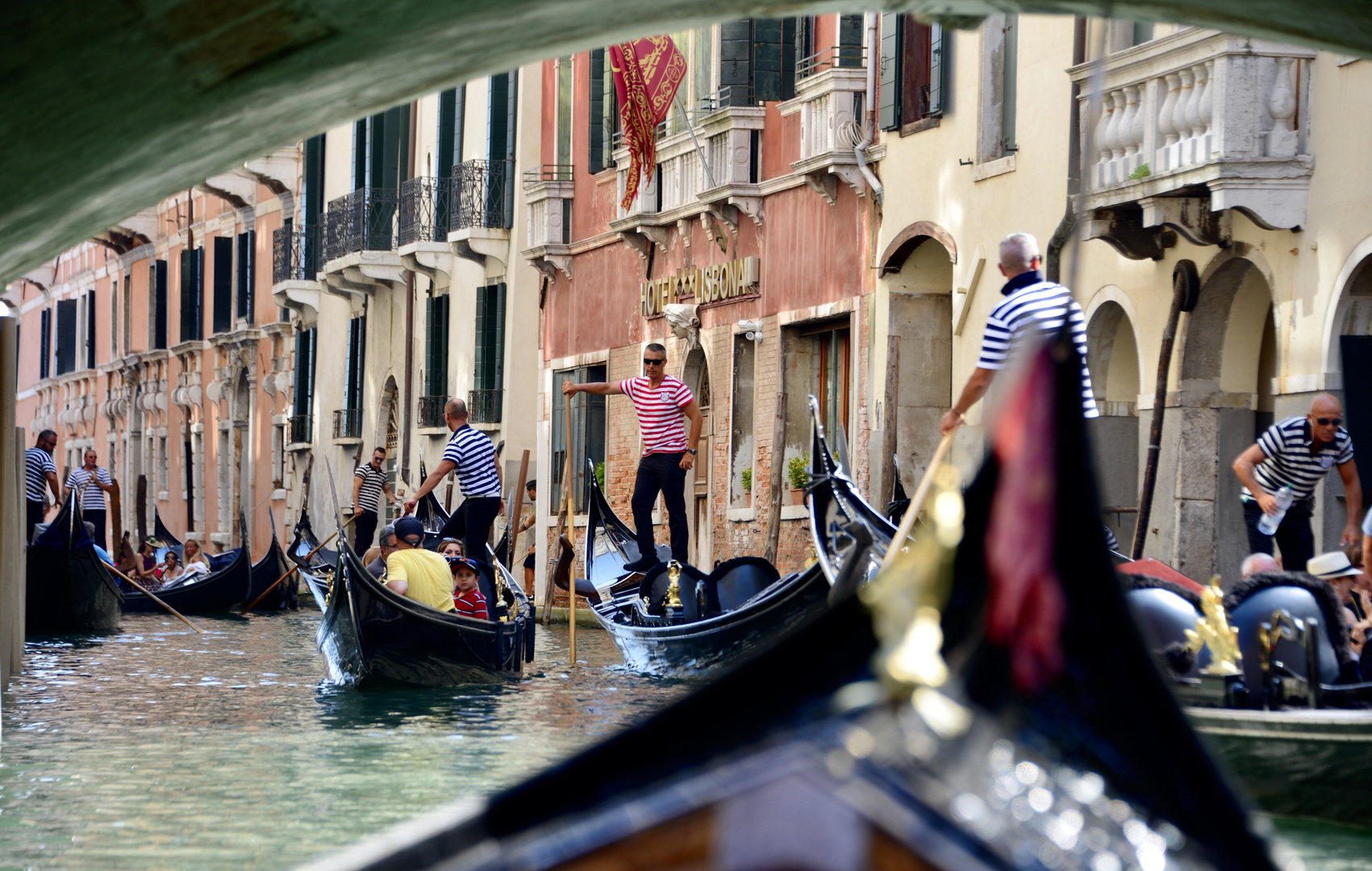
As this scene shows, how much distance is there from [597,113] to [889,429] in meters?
5.03

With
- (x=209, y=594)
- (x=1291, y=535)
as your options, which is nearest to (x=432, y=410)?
(x=209, y=594)

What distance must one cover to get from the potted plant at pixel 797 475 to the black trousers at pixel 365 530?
6106 mm

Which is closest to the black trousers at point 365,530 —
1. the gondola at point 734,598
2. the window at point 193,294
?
the gondola at point 734,598

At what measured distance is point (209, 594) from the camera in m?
16.6

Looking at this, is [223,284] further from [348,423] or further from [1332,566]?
[1332,566]

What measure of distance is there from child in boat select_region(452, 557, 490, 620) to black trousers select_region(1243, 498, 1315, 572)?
11.7ft

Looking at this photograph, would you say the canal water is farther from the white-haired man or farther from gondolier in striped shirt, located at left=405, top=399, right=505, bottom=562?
the white-haired man

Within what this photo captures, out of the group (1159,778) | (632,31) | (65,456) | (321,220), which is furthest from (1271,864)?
(65,456)

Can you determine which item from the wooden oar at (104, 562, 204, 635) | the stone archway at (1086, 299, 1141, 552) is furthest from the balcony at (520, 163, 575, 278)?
the stone archway at (1086, 299, 1141, 552)

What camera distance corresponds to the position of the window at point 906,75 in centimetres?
1105

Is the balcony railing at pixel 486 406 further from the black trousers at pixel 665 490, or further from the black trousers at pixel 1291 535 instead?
the black trousers at pixel 1291 535

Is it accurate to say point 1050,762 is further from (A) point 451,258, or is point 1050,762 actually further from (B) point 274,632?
(A) point 451,258

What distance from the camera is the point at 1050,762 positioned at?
1.58 m

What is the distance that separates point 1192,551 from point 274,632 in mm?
7135
